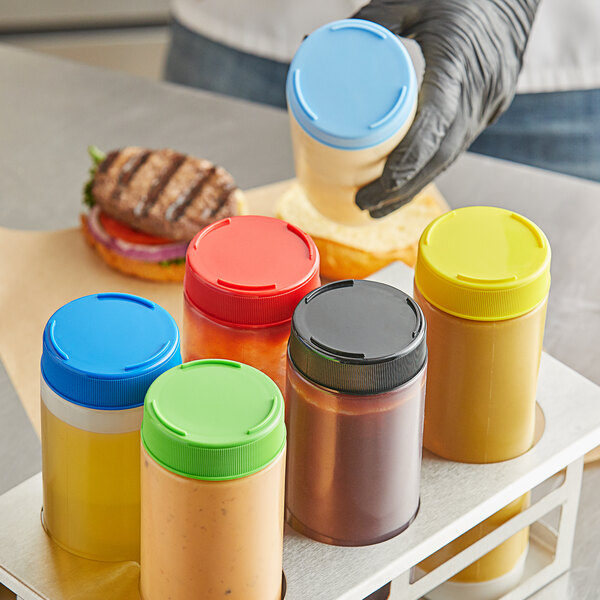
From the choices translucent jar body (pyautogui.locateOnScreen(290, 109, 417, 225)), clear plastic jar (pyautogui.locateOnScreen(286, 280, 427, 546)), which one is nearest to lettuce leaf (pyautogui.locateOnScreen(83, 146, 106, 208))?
translucent jar body (pyautogui.locateOnScreen(290, 109, 417, 225))

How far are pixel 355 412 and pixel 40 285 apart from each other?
0.70m

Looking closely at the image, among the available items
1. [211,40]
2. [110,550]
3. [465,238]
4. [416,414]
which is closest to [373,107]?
[465,238]

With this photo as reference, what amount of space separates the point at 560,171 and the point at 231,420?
1.18 m

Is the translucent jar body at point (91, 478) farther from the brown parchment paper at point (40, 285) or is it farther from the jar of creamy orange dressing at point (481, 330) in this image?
the brown parchment paper at point (40, 285)

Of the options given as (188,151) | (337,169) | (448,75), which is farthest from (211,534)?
(188,151)

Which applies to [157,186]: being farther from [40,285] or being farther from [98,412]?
[98,412]

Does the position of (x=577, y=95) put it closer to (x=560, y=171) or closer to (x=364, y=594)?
(x=560, y=171)

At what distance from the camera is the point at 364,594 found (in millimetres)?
615

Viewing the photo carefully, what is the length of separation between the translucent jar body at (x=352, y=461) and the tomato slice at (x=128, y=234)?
1.99ft

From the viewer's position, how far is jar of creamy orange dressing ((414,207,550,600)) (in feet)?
2.06

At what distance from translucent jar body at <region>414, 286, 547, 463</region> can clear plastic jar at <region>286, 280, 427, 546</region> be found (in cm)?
6

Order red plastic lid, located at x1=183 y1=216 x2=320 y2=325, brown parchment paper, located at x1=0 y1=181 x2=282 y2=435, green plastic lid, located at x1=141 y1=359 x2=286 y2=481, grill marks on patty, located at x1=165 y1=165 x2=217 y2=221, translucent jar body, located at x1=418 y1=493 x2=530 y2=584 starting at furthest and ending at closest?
grill marks on patty, located at x1=165 y1=165 x2=217 y2=221 < brown parchment paper, located at x1=0 y1=181 x2=282 y2=435 < translucent jar body, located at x1=418 y1=493 x2=530 y2=584 < red plastic lid, located at x1=183 y1=216 x2=320 y2=325 < green plastic lid, located at x1=141 y1=359 x2=286 y2=481

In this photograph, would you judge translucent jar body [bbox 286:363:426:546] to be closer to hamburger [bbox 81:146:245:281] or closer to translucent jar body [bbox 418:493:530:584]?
translucent jar body [bbox 418:493:530:584]

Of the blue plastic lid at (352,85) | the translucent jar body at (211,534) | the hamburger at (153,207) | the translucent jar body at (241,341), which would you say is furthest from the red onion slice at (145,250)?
the translucent jar body at (211,534)
